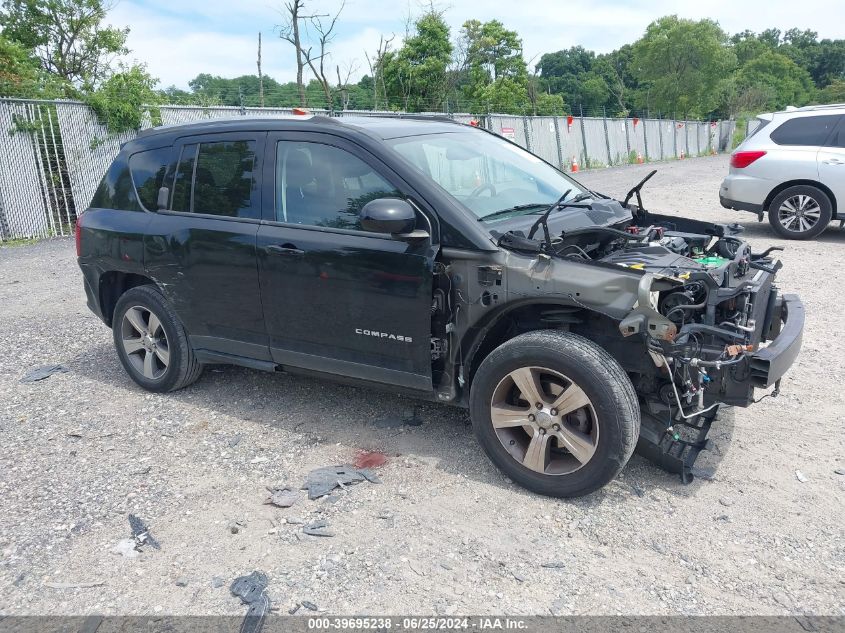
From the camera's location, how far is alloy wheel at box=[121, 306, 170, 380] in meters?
4.99

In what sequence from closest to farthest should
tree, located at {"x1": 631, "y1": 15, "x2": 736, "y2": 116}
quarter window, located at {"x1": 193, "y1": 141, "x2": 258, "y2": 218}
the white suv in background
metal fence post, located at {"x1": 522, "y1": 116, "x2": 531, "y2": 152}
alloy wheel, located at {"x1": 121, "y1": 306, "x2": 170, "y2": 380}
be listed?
1. quarter window, located at {"x1": 193, "y1": 141, "x2": 258, "y2": 218}
2. alloy wheel, located at {"x1": 121, "y1": 306, "x2": 170, "y2": 380}
3. the white suv in background
4. metal fence post, located at {"x1": 522, "y1": 116, "x2": 531, "y2": 152}
5. tree, located at {"x1": 631, "y1": 15, "x2": 736, "y2": 116}

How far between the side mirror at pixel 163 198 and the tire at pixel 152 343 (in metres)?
0.61

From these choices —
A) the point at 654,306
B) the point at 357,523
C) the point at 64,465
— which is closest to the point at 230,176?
the point at 64,465

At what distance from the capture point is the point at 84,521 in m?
3.49

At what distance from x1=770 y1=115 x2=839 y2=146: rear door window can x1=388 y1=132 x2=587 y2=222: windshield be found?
273 inches

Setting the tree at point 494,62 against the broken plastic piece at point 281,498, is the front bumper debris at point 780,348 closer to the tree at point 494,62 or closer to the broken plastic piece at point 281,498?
the broken plastic piece at point 281,498

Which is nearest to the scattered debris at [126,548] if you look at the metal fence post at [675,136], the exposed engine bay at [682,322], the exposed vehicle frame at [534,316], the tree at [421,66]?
the exposed vehicle frame at [534,316]

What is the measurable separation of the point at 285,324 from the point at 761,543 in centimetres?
280

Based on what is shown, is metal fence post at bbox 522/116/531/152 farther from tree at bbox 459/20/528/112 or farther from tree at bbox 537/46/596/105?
tree at bbox 537/46/596/105

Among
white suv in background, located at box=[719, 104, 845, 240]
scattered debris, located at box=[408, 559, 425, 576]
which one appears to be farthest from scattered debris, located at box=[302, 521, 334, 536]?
white suv in background, located at box=[719, 104, 845, 240]

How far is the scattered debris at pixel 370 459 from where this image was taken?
3957 millimetres

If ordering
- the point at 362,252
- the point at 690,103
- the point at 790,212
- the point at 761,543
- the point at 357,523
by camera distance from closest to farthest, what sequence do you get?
1. the point at 761,543
2. the point at 357,523
3. the point at 362,252
4. the point at 790,212
5. the point at 690,103

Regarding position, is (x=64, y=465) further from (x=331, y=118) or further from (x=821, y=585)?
(x=821, y=585)

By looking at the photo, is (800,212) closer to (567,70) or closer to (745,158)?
(745,158)
